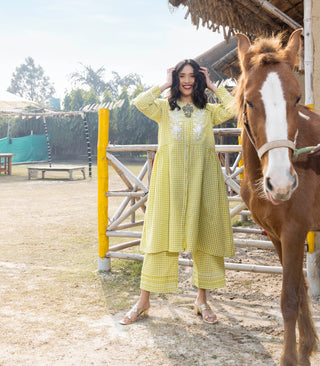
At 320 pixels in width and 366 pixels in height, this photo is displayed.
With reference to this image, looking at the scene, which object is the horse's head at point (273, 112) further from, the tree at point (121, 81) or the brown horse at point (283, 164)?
the tree at point (121, 81)

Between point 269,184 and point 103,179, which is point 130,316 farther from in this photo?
point 269,184

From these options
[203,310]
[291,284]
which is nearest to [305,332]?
[291,284]

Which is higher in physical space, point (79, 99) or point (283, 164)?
point (79, 99)

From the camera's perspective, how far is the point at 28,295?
351cm

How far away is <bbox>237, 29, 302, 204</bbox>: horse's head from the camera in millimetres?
1648

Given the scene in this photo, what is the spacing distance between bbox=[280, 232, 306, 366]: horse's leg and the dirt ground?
0.32 meters

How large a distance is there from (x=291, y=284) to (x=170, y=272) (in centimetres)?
107

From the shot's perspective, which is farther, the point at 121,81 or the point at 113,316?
the point at 121,81

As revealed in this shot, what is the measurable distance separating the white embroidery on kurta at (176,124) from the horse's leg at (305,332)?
1.34m

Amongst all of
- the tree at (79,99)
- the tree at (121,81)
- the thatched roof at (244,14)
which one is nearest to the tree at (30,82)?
the tree at (121,81)

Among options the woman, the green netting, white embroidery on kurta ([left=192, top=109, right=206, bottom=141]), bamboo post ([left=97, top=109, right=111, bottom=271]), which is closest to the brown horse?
the woman

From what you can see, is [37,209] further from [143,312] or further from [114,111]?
[114,111]

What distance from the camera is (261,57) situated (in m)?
1.91

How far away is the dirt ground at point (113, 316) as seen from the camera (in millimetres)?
2433
